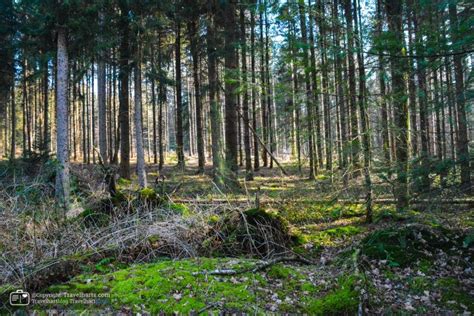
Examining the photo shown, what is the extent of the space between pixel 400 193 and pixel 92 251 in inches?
189

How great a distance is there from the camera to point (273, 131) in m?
7.05

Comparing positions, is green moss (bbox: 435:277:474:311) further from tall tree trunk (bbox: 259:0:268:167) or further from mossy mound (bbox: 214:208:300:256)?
tall tree trunk (bbox: 259:0:268:167)

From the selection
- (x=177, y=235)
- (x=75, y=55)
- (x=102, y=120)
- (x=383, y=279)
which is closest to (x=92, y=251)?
(x=177, y=235)

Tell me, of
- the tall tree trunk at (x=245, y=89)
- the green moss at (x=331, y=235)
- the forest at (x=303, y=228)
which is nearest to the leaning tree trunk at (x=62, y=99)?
the forest at (x=303, y=228)

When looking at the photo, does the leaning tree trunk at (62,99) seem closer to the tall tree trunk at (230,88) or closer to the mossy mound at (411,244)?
the tall tree trunk at (230,88)

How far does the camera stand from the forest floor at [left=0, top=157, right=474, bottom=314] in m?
3.35

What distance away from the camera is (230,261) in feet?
14.0

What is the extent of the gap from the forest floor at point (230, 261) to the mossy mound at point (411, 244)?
16 millimetres

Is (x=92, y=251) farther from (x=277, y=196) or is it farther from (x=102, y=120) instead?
(x=102, y=120)

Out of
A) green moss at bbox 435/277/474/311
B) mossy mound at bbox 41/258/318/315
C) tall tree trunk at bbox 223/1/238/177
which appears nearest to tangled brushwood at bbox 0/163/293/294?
mossy mound at bbox 41/258/318/315

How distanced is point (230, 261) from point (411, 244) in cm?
276

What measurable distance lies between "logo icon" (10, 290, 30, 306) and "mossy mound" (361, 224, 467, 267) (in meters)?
4.23

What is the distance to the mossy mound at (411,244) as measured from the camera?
455 centimetres

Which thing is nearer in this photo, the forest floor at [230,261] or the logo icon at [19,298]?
the logo icon at [19,298]
